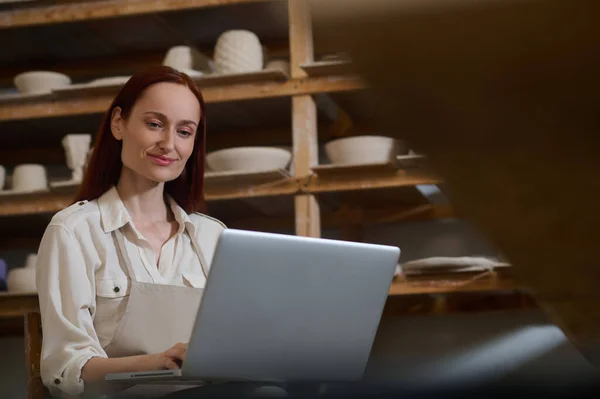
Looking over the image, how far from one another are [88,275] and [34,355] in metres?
0.18

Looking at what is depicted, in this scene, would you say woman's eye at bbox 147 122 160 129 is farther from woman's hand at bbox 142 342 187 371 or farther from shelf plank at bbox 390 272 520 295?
shelf plank at bbox 390 272 520 295

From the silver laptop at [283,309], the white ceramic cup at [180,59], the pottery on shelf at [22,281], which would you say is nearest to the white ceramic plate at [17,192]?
the pottery on shelf at [22,281]

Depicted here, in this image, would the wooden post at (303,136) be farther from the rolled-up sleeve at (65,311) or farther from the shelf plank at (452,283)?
the rolled-up sleeve at (65,311)

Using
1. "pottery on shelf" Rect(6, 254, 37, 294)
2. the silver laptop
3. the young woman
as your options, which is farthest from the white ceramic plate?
the silver laptop

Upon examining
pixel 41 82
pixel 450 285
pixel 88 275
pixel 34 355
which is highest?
pixel 41 82

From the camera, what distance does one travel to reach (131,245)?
5.73 ft

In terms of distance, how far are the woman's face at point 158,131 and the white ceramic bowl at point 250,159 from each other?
78 centimetres

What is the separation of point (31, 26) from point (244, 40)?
2.75 ft

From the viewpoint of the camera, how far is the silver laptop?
3.80 ft

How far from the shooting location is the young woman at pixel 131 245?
1.53 meters

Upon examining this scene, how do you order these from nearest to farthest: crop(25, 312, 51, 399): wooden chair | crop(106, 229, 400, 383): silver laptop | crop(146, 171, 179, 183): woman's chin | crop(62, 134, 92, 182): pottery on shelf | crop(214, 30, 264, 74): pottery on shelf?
crop(106, 229, 400, 383): silver laptop → crop(25, 312, 51, 399): wooden chair → crop(146, 171, 179, 183): woman's chin → crop(214, 30, 264, 74): pottery on shelf → crop(62, 134, 92, 182): pottery on shelf

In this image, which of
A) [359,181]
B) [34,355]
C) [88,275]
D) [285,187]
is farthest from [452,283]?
[34,355]

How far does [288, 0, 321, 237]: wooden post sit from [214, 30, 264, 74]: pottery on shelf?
13 cm

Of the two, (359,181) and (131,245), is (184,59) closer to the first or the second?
(359,181)
